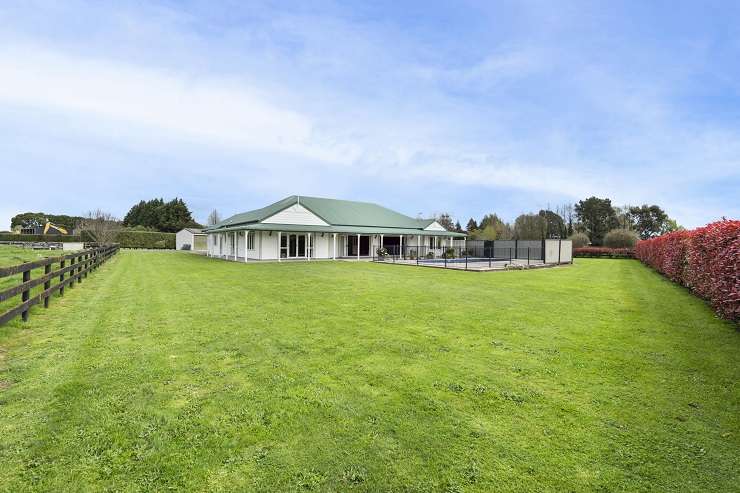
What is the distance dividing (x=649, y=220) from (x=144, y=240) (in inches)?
3055

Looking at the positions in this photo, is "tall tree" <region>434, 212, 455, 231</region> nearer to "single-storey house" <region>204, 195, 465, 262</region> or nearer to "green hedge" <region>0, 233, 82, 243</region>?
"single-storey house" <region>204, 195, 465, 262</region>

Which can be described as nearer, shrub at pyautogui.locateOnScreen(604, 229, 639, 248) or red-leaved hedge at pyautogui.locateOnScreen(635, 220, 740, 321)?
red-leaved hedge at pyautogui.locateOnScreen(635, 220, 740, 321)

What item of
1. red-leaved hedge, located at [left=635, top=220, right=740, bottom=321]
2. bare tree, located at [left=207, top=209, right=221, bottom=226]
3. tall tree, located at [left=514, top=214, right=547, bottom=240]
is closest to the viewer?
red-leaved hedge, located at [left=635, top=220, right=740, bottom=321]

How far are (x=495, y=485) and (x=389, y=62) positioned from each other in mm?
20017

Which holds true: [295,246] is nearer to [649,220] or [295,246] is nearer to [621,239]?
[621,239]

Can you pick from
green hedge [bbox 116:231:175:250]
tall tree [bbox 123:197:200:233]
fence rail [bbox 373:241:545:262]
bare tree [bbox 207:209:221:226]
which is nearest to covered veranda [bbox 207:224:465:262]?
fence rail [bbox 373:241:545:262]

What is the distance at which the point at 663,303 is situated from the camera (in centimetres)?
966

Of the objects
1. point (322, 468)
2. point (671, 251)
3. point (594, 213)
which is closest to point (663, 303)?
point (671, 251)

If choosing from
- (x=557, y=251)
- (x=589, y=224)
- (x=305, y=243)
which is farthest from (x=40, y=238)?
(x=589, y=224)

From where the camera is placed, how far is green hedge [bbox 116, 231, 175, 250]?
163ft

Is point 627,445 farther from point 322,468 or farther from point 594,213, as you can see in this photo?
point 594,213

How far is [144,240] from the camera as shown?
51469 mm

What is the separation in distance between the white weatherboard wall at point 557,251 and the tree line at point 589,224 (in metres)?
29.5

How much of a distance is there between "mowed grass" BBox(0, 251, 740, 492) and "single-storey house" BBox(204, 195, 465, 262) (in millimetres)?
19772
